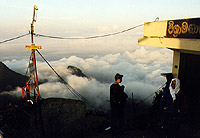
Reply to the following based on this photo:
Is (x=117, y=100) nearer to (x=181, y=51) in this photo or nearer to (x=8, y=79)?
(x=181, y=51)

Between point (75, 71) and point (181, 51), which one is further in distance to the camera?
point (75, 71)

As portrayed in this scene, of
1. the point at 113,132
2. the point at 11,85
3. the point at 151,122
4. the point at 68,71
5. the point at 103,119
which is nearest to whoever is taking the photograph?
the point at 113,132

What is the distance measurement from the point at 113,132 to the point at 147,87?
156m

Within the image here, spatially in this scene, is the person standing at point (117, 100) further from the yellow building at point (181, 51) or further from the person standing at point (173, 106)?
the yellow building at point (181, 51)

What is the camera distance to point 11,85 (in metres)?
43.9

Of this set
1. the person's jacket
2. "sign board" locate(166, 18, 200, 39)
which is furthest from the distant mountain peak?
the person's jacket

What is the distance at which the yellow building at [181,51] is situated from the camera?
24.5 feet

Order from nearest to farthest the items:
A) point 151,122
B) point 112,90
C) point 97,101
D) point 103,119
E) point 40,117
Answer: point 112,90, point 40,117, point 151,122, point 103,119, point 97,101

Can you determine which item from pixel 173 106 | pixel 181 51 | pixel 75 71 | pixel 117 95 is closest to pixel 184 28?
pixel 181 51

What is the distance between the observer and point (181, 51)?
28.1 feet

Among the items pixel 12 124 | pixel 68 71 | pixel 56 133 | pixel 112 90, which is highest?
pixel 112 90

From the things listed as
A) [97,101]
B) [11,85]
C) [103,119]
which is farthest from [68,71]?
[103,119]

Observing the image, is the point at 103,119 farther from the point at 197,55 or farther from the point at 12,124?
the point at 197,55

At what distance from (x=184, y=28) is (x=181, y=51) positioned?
1.61 meters
